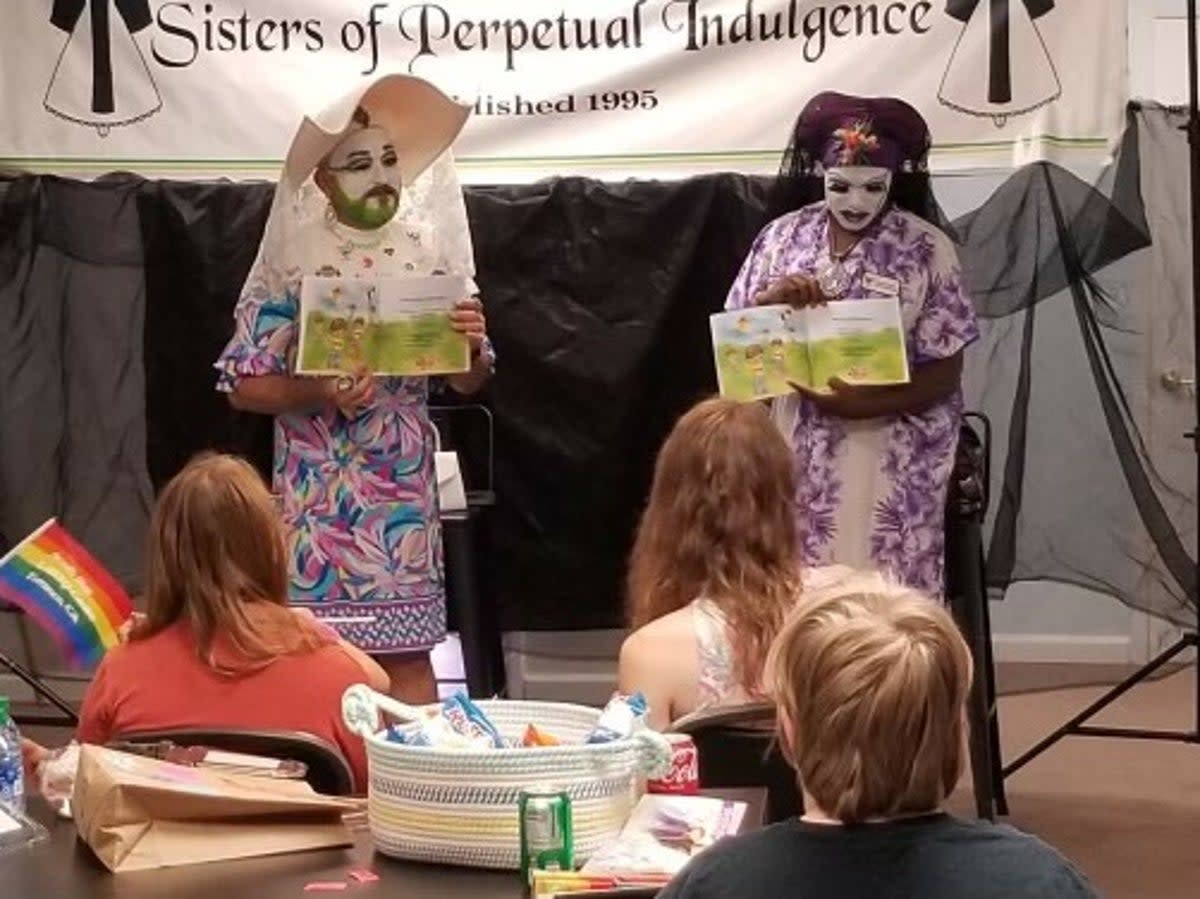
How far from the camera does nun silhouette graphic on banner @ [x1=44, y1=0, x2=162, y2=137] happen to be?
4.64m

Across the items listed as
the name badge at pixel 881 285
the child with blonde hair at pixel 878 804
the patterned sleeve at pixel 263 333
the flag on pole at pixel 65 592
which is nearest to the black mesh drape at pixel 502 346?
the name badge at pixel 881 285

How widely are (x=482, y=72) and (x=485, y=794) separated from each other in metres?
2.86

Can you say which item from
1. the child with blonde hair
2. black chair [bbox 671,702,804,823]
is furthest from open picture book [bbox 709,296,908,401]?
the child with blonde hair

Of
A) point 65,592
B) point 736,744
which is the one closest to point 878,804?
point 736,744

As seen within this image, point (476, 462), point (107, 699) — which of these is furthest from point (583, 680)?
point (107, 699)

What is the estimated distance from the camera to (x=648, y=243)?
4.96 m

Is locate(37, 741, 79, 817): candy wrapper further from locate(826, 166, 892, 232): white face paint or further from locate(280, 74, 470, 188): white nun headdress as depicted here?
locate(826, 166, 892, 232): white face paint

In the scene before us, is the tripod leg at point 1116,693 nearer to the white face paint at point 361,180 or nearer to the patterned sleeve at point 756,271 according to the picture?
the patterned sleeve at point 756,271

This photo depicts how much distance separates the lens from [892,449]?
162 inches

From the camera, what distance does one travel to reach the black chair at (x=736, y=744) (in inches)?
99.3

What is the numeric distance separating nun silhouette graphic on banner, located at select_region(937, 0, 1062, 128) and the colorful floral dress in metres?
1.26

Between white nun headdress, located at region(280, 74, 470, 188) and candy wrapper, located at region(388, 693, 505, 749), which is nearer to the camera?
candy wrapper, located at region(388, 693, 505, 749)

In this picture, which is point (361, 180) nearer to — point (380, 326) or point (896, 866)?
point (380, 326)

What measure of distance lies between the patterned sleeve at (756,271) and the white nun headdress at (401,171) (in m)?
0.58
